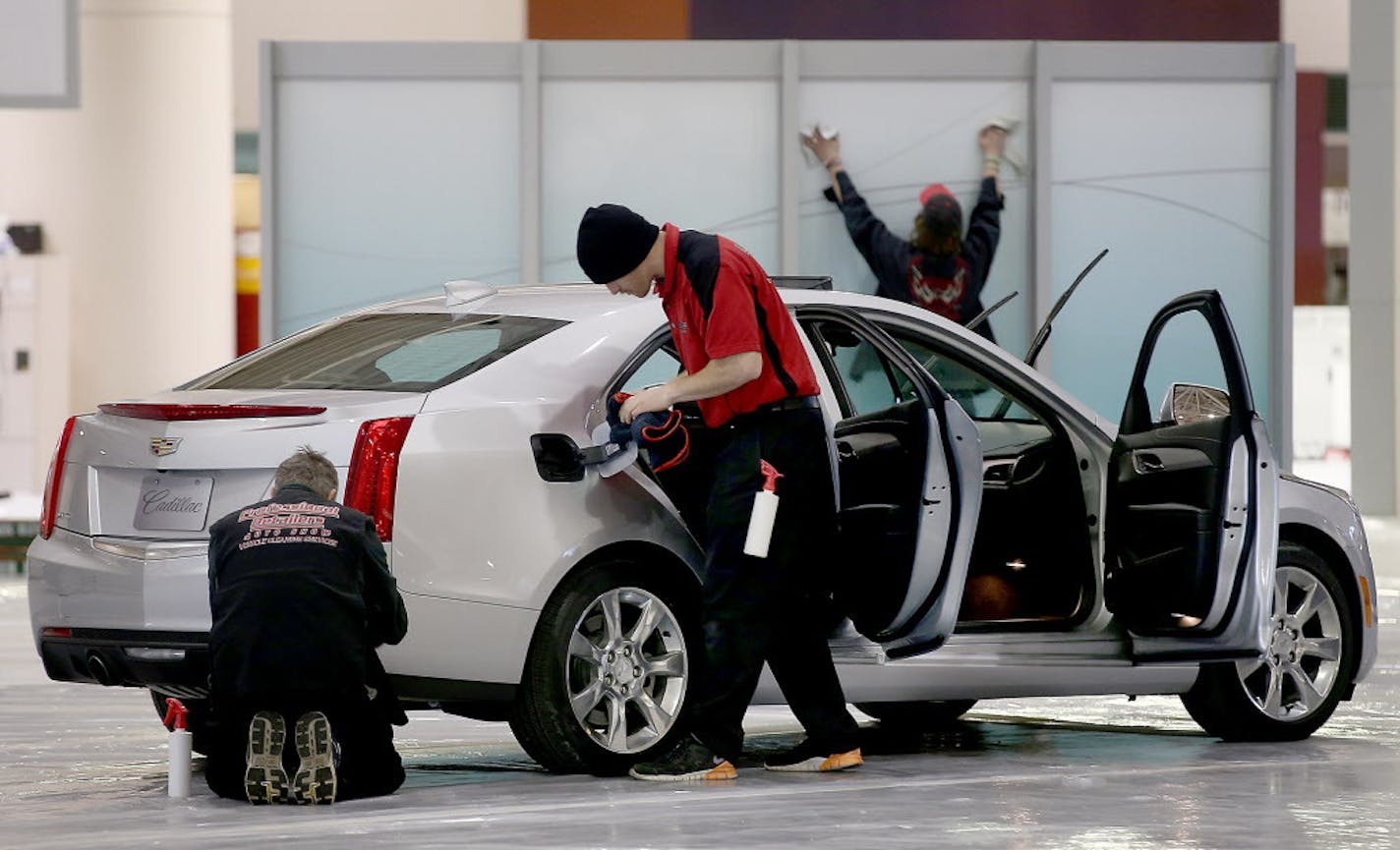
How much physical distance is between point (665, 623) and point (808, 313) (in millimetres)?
1127

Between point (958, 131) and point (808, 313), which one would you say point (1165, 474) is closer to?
point (808, 313)

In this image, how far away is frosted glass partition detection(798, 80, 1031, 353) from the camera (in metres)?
15.1

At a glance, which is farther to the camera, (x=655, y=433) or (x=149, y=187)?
(x=149, y=187)

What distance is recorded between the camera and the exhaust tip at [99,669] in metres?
7.12

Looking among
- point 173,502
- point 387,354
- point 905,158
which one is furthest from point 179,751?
point 905,158

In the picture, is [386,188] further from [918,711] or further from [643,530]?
[643,530]

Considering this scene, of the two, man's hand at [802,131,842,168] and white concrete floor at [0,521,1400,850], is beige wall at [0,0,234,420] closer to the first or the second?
man's hand at [802,131,842,168]

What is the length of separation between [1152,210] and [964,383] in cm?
390

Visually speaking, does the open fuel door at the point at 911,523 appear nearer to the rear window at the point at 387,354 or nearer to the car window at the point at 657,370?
the car window at the point at 657,370

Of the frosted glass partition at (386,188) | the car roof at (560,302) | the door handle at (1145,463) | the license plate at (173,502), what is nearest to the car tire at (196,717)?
the license plate at (173,502)

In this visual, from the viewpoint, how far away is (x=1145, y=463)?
27.4 feet

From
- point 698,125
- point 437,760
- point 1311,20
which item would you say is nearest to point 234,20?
point 698,125

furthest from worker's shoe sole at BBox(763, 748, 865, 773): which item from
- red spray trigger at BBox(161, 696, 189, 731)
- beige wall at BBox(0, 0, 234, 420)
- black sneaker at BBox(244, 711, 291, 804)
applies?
beige wall at BBox(0, 0, 234, 420)

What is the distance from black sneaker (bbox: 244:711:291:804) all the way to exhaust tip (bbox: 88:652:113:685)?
46 cm
